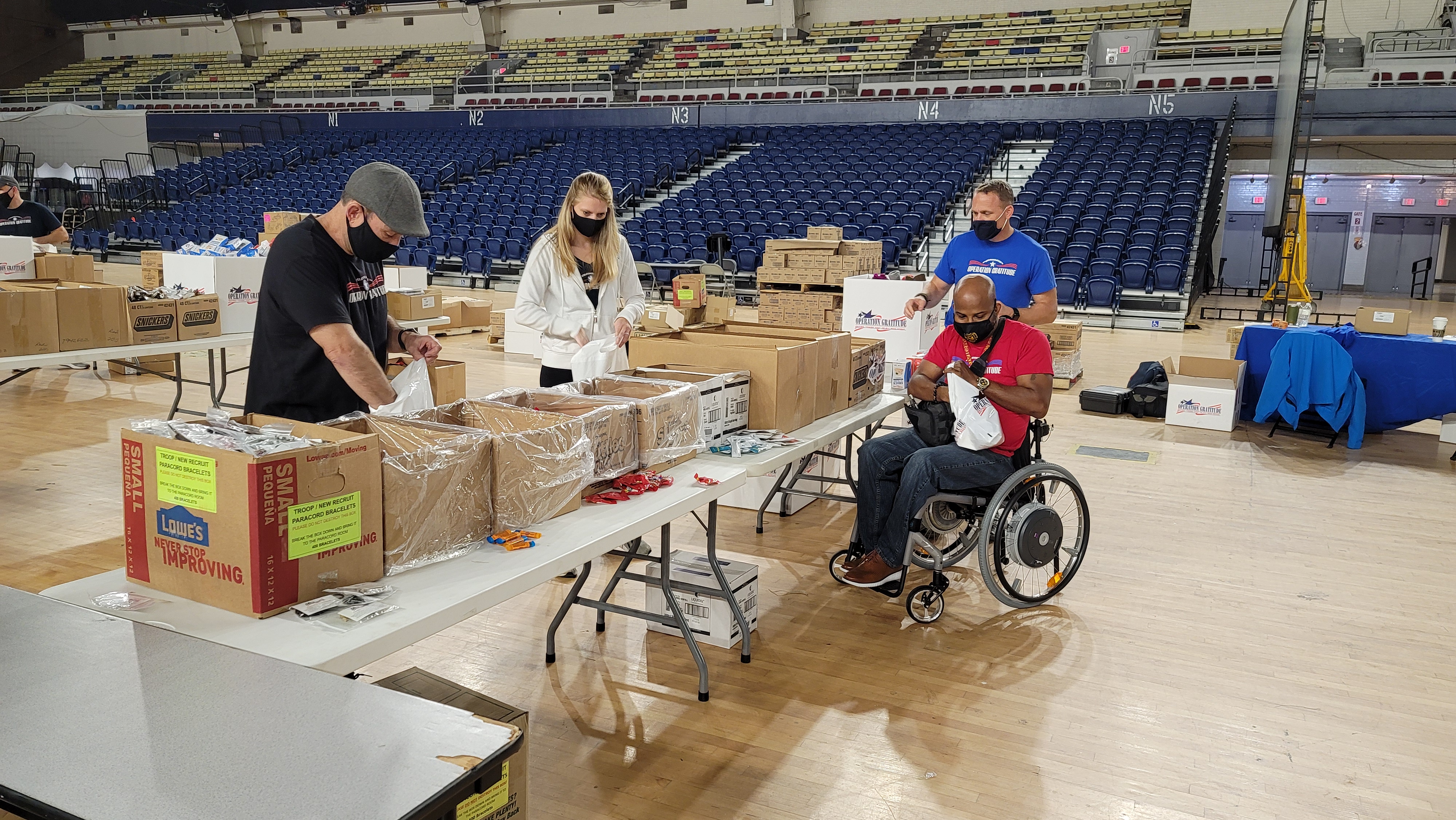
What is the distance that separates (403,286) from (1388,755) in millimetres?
9439

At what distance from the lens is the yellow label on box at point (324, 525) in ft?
5.38

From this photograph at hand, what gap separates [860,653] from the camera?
3119mm

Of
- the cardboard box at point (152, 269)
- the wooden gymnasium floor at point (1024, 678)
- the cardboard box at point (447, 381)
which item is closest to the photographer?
the wooden gymnasium floor at point (1024, 678)

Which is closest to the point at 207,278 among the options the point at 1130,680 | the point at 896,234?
the point at 1130,680

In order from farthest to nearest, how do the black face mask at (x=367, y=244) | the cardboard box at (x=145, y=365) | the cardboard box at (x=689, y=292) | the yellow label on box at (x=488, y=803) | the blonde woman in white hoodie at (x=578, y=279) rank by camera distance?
the cardboard box at (x=145, y=365) < the cardboard box at (x=689, y=292) < the blonde woman in white hoodie at (x=578, y=279) < the black face mask at (x=367, y=244) < the yellow label on box at (x=488, y=803)

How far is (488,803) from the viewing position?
1.59 meters

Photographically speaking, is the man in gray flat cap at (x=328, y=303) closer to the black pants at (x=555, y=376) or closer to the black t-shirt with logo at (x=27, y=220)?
the black pants at (x=555, y=376)

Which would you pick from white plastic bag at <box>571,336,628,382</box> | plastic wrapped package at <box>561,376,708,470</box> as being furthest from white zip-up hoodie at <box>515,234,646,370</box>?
plastic wrapped package at <box>561,376,708,470</box>

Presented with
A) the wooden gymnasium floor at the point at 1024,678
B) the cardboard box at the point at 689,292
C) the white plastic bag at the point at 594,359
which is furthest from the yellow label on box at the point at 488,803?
the cardboard box at the point at 689,292

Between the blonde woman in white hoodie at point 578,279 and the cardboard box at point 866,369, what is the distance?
0.85 metres

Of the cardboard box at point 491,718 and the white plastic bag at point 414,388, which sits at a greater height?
the white plastic bag at point 414,388

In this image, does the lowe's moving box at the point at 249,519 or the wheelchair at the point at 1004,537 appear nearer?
the lowe's moving box at the point at 249,519

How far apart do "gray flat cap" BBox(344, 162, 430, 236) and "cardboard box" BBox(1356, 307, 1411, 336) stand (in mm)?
6634

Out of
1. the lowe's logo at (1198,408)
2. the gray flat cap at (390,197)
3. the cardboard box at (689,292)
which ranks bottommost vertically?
the lowe's logo at (1198,408)
